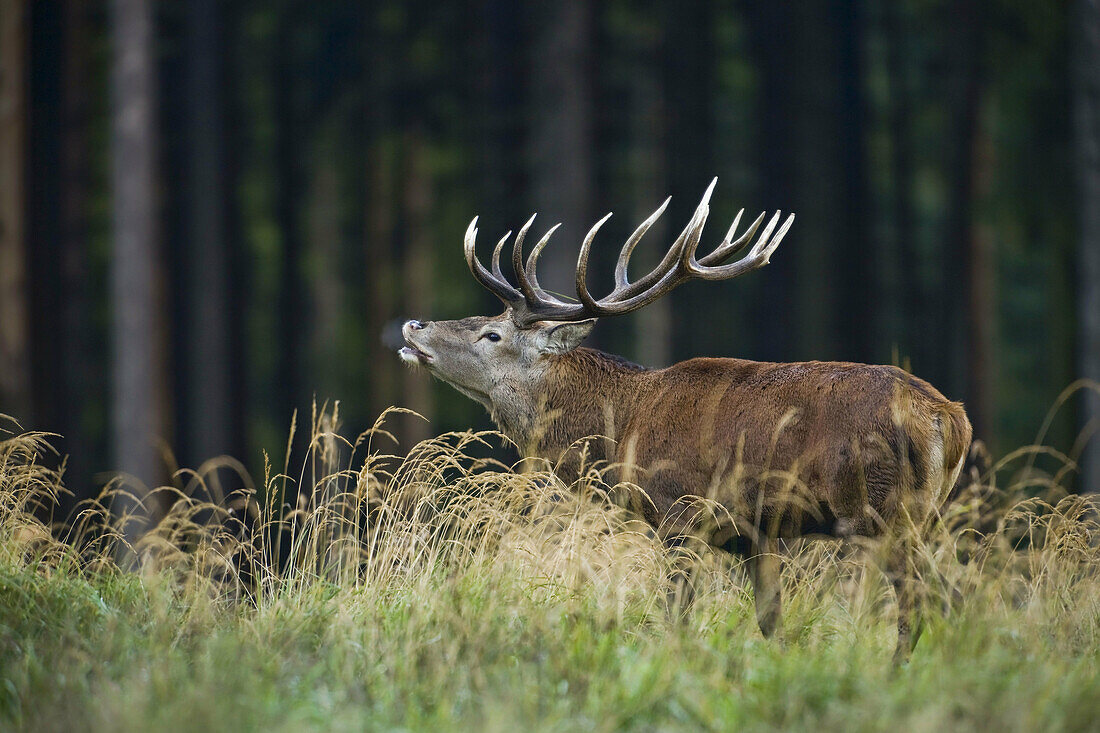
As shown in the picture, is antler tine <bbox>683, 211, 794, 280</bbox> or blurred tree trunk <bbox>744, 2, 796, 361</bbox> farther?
blurred tree trunk <bbox>744, 2, 796, 361</bbox>

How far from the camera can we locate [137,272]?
380 inches

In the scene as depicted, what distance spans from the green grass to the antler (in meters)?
1.20

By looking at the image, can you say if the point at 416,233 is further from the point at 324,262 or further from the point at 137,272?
the point at 137,272

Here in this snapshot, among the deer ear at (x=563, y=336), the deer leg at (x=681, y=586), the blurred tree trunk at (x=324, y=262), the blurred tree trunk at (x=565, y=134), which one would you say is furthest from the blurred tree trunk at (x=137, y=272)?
the deer leg at (x=681, y=586)

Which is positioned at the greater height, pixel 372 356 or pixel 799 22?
pixel 799 22

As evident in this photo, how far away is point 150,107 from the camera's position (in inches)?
380

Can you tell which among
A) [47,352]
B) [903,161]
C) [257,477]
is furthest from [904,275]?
[47,352]

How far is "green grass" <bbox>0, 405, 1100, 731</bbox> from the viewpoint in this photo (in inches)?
122

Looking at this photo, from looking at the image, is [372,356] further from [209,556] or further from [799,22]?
[209,556]

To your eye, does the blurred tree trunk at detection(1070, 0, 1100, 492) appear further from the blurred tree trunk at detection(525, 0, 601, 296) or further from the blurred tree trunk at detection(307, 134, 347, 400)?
the blurred tree trunk at detection(307, 134, 347, 400)

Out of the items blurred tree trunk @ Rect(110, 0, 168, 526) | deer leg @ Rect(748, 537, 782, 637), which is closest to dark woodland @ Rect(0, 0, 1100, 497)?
blurred tree trunk @ Rect(110, 0, 168, 526)

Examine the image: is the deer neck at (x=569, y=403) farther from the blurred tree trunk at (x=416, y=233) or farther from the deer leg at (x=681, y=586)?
the blurred tree trunk at (x=416, y=233)

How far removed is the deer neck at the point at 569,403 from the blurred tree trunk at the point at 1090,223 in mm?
5887

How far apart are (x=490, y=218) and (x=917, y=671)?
11.6 metres
